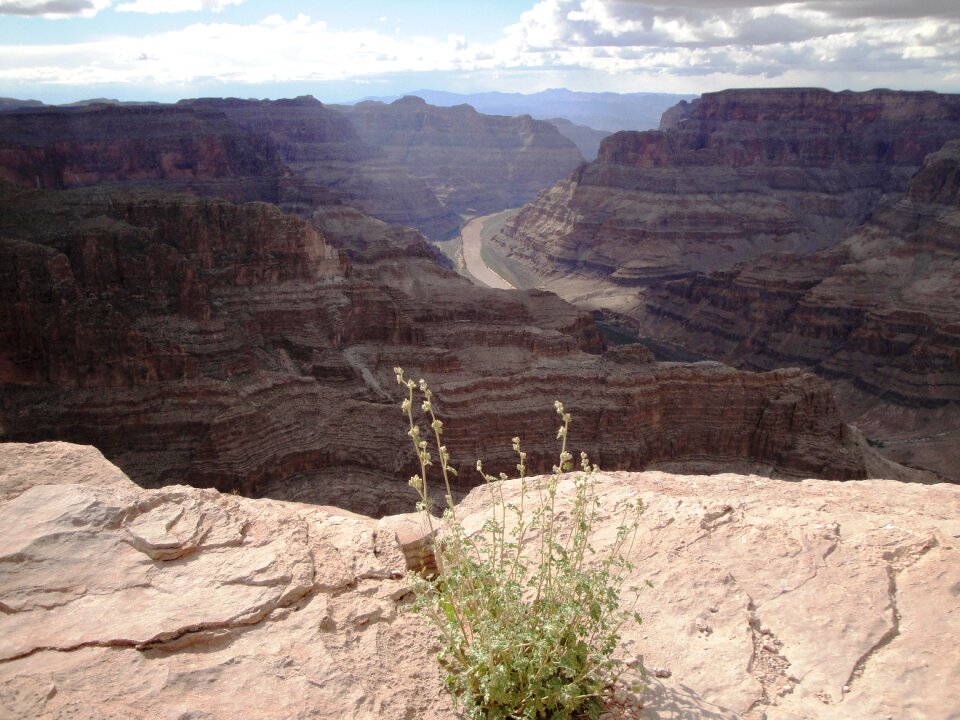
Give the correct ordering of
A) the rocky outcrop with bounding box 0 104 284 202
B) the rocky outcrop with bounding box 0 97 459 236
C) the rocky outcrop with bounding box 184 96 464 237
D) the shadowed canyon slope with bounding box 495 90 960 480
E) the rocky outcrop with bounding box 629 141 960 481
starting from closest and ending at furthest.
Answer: the rocky outcrop with bounding box 629 141 960 481 → the shadowed canyon slope with bounding box 495 90 960 480 → the rocky outcrop with bounding box 0 104 284 202 → the rocky outcrop with bounding box 0 97 459 236 → the rocky outcrop with bounding box 184 96 464 237

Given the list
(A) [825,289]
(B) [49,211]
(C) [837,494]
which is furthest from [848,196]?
(C) [837,494]

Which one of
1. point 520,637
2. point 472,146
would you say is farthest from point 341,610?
point 472,146

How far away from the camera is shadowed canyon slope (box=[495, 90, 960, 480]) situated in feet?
181

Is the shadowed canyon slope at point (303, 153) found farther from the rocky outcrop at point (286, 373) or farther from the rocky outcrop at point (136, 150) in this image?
the rocky outcrop at point (286, 373)

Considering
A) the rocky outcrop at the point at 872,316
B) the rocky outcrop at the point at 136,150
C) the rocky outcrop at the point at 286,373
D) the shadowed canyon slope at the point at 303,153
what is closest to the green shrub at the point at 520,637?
the rocky outcrop at the point at 286,373

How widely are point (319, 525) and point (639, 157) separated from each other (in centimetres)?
9543

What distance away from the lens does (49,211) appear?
37.3 metres

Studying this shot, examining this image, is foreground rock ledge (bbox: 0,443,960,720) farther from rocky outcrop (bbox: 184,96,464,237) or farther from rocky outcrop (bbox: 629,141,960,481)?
rocky outcrop (bbox: 184,96,464,237)

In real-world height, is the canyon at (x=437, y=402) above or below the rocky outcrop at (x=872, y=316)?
above

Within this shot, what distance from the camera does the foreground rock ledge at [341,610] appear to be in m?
4.84

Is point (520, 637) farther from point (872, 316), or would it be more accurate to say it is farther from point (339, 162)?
point (339, 162)

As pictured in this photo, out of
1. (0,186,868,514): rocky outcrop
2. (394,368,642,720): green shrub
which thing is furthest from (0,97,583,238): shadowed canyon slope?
(394,368,642,720): green shrub

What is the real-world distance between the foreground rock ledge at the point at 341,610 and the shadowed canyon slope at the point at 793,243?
1627 inches

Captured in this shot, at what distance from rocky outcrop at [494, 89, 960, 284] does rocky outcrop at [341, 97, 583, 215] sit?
3948 centimetres
